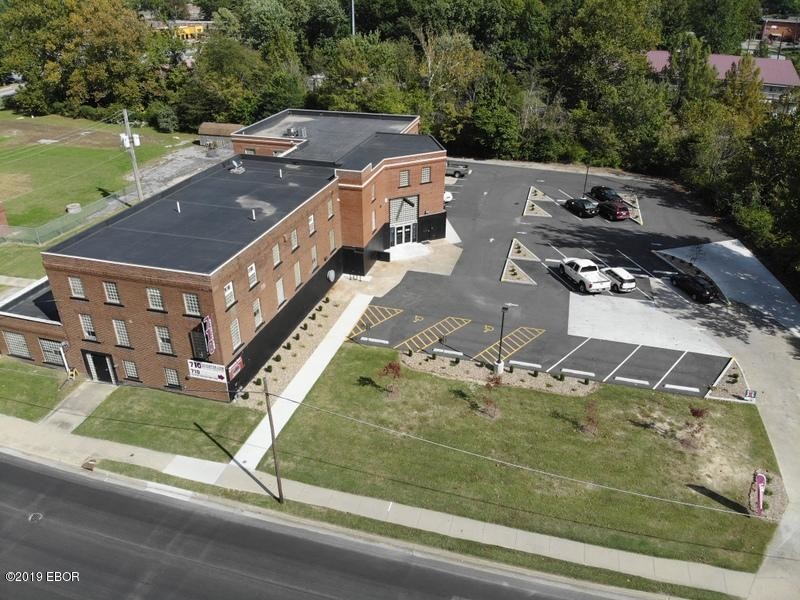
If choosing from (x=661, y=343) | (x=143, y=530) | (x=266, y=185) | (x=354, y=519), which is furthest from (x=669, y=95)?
(x=143, y=530)

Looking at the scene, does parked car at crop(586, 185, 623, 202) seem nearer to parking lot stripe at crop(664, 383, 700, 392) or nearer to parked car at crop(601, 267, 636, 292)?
parked car at crop(601, 267, 636, 292)

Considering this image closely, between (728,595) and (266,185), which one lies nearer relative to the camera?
(728,595)

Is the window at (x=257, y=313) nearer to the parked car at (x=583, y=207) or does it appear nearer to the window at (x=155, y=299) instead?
the window at (x=155, y=299)

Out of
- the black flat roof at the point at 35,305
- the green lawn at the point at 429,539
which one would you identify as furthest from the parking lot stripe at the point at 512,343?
the black flat roof at the point at 35,305

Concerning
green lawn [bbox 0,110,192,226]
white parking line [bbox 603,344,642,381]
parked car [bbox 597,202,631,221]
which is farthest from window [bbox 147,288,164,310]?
parked car [bbox 597,202,631,221]

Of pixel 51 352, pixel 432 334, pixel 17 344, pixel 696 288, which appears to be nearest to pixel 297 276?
pixel 432 334

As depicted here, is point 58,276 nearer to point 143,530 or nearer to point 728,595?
point 143,530

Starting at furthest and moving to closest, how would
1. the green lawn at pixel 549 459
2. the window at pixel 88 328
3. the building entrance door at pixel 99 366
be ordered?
the building entrance door at pixel 99 366, the window at pixel 88 328, the green lawn at pixel 549 459
